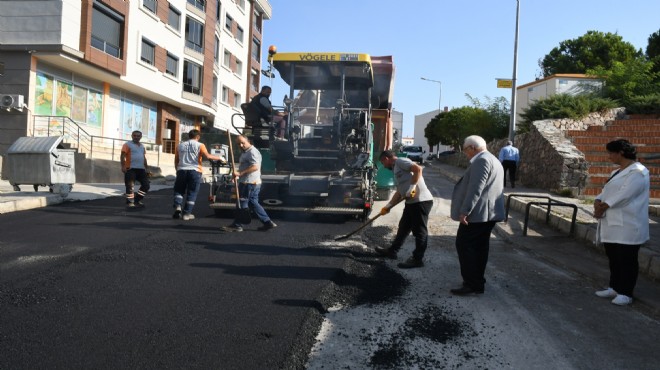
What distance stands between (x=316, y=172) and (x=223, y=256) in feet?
12.2

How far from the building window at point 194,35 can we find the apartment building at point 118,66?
0.18ft

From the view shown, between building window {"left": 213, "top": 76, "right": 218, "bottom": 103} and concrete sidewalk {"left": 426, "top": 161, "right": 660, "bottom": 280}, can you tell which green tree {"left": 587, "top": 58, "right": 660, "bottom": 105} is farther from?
building window {"left": 213, "top": 76, "right": 218, "bottom": 103}

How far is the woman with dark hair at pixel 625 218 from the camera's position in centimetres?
454

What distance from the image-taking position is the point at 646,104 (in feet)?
59.5

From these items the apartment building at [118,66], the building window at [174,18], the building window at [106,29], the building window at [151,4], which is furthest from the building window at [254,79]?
the building window at [106,29]

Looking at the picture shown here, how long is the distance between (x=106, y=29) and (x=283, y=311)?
62.7 ft

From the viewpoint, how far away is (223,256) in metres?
5.84

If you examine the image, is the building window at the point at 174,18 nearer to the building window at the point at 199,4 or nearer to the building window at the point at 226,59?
the building window at the point at 199,4

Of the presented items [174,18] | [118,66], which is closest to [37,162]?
[118,66]

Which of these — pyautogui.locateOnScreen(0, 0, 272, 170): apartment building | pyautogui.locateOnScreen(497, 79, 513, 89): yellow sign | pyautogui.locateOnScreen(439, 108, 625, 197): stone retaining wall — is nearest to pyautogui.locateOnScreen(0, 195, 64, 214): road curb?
pyautogui.locateOnScreen(0, 0, 272, 170): apartment building

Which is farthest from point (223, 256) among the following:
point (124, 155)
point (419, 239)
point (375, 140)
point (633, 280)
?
point (375, 140)

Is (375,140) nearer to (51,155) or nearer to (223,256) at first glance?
(223,256)

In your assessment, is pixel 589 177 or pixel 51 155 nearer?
pixel 51 155

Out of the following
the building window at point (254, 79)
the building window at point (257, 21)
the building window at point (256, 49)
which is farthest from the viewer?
the building window at point (257, 21)
